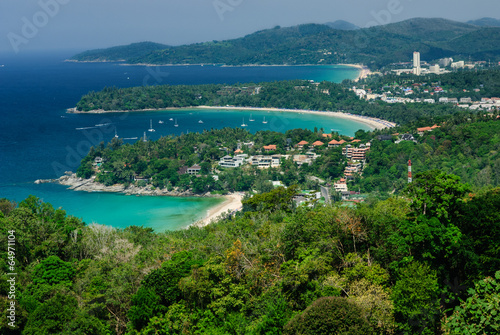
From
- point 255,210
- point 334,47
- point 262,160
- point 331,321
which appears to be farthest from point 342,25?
point 331,321

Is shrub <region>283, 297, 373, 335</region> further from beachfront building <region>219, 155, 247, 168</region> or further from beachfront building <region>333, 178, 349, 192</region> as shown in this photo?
beachfront building <region>219, 155, 247, 168</region>

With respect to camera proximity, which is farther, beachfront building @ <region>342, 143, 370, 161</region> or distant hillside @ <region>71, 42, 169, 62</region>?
distant hillside @ <region>71, 42, 169, 62</region>

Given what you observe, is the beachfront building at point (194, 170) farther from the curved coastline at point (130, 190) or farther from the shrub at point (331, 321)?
the shrub at point (331, 321)

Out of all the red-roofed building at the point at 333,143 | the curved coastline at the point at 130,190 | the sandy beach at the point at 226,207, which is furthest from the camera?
Result: the red-roofed building at the point at 333,143

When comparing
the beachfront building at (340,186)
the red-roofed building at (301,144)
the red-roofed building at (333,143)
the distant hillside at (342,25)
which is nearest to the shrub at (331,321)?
the beachfront building at (340,186)

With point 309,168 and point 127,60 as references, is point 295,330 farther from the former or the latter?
point 127,60

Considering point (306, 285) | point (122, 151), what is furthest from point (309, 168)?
point (306, 285)

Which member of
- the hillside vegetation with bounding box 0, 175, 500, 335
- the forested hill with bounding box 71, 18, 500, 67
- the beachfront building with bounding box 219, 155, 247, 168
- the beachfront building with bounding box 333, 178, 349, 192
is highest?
the forested hill with bounding box 71, 18, 500, 67

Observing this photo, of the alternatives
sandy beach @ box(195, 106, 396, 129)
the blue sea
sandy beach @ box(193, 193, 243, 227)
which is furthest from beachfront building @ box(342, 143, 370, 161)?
sandy beach @ box(195, 106, 396, 129)
